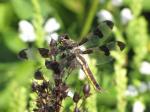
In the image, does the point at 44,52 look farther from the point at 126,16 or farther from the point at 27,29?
the point at 126,16

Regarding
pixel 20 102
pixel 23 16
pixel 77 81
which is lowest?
pixel 20 102

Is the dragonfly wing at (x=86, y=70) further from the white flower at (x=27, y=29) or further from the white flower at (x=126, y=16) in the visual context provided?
the white flower at (x=126, y=16)

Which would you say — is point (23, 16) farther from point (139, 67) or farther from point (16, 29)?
point (139, 67)

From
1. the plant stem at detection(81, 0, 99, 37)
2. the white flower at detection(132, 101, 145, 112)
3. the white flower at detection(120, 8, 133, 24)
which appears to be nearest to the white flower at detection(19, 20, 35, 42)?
the plant stem at detection(81, 0, 99, 37)

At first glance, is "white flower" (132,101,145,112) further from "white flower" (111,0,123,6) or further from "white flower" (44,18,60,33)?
"white flower" (111,0,123,6)

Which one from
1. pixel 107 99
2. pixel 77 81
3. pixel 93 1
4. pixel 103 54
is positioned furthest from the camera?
pixel 93 1

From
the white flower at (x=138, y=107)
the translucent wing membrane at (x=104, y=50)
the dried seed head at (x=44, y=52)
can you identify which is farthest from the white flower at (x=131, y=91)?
the dried seed head at (x=44, y=52)

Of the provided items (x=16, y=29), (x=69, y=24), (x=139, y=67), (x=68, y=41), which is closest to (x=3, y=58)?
(x=16, y=29)

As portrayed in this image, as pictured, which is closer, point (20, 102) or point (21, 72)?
point (20, 102)

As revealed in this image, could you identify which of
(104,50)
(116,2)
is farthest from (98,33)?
(116,2)
